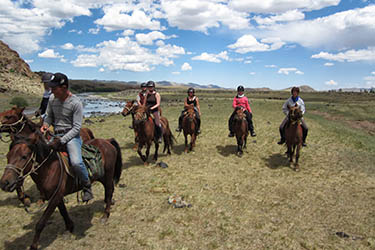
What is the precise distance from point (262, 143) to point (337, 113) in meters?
20.9

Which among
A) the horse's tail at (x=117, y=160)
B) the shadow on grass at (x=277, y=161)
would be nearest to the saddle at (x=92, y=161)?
the horse's tail at (x=117, y=160)

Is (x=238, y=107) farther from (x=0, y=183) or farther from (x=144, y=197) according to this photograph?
(x=0, y=183)

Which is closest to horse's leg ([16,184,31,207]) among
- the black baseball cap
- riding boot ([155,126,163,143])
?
the black baseball cap

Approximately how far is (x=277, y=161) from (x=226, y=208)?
5605 millimetres

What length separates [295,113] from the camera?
32.8ft

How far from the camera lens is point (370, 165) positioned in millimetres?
10727

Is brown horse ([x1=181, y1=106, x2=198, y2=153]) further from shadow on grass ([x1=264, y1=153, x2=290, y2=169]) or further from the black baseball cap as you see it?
the black baseball cap

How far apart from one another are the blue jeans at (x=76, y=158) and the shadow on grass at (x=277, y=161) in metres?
8.30

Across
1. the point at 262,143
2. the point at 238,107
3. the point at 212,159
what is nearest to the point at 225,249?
the point at 212,159

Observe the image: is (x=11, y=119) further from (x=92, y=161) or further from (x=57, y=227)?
(x=57, y=227)

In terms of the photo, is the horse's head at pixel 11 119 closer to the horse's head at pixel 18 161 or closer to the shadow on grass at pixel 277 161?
the horse's head at pixel 18 161

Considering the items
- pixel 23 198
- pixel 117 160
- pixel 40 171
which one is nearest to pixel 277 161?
pixel 117 160

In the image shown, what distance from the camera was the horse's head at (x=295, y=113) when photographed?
9.91 m

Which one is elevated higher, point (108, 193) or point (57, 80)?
point (57, 80)
